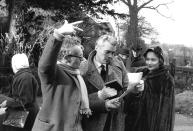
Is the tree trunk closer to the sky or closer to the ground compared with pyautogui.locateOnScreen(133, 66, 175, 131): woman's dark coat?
closer to the sky

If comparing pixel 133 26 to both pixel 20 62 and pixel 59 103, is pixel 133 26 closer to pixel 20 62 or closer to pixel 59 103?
pixel 20 62

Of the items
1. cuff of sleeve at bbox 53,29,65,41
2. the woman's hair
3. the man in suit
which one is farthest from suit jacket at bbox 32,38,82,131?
the woman's hair

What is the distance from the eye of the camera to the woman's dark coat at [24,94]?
542cm

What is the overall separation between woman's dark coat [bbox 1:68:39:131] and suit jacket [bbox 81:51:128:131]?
48.1 inches

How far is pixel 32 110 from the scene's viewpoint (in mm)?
5602

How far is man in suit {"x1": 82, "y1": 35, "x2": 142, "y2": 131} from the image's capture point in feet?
13.7

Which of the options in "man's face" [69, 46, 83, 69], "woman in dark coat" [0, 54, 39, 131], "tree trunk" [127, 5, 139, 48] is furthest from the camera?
"tree trunk" [127, 5, 139, 48]

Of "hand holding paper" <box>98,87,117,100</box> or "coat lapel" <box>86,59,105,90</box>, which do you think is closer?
"hand holding paper" <box>98,87,117,100</box>

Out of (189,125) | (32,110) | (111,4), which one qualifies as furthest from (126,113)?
(111,4)

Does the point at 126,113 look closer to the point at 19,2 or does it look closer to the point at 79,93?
the point at 79,93

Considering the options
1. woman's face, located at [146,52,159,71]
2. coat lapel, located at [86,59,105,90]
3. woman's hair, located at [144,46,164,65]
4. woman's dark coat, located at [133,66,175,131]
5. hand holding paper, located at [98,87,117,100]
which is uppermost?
woman's hair, located at [144,46,164,65]

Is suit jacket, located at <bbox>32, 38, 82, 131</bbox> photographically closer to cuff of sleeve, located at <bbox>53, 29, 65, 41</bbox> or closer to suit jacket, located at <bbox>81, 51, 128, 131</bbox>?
cuff of sleeve, located at <bbox>53, 29, 65, 41</bbox>

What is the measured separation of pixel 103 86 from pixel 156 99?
3.16ft

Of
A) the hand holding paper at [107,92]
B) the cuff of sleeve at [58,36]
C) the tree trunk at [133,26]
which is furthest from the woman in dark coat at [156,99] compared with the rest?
the tree trunk at [133,26]
